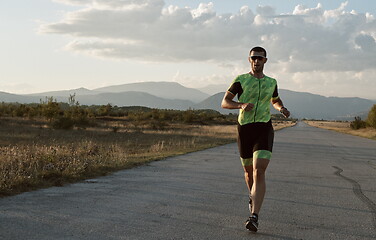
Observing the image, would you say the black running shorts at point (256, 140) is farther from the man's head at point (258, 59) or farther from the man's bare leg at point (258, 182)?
the man's head at point (258, 59)

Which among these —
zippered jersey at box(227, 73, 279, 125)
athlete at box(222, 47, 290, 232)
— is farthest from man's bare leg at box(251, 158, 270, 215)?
zippered jersey at box(227, 73, 279, 125)

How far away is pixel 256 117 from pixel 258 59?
0.75 meters

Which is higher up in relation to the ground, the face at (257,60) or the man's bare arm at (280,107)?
the face at (257,60)

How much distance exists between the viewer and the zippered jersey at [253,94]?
5.34 meters

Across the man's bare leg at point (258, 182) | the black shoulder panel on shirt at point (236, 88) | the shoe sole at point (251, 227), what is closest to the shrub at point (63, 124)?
the black shoulder panel on shirt at point (236, 88)

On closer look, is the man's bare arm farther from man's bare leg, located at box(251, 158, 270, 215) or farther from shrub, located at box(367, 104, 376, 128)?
shrub, located at box(367, 104, 376, 128)

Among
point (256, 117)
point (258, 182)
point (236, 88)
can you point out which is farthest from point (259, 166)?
point (236, 88)

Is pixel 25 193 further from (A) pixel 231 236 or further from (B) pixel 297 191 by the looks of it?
(B) pixel 297 191

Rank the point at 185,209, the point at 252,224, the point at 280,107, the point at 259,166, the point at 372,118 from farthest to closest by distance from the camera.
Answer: the point at 372,118, the point at 185,209, the point at 280,107, the point at 259,166, the point at 252,224

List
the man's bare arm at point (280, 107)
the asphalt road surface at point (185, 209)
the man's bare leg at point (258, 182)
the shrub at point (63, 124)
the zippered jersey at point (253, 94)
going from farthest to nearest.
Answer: the shrub at point (63, 124) < the man's bare arm at point (280, 107) < the zippered jersey at point (253, 94) < the man's bare leg at point (258, 182) < the asphalt road surface at point (185, 209)

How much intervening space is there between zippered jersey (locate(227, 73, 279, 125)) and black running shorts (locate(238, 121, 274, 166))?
3.0 inches

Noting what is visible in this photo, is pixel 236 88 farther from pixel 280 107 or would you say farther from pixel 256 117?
pixel 280 107

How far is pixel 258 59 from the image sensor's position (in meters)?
5.39

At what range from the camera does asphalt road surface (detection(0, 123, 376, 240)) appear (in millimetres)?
5043
